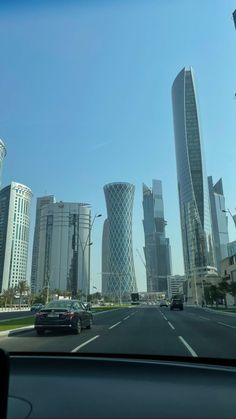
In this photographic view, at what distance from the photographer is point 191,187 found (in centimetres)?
14575

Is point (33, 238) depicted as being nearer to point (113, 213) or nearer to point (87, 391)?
point (113, 213)

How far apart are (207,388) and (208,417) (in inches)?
30.6

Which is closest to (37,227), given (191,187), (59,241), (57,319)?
(59,241)

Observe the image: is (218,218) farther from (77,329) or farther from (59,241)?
(77,329)

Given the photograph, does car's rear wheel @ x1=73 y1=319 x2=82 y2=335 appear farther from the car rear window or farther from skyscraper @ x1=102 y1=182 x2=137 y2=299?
skyscraper @ x1=102 y1=182 x2=137 y2=299

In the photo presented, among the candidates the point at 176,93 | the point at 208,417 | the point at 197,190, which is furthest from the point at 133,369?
the point at 176,93

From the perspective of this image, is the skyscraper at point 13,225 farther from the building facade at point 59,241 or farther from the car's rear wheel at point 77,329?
the car's rear wheel at point 77,329

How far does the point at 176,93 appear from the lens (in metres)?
178

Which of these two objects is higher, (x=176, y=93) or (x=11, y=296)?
(x=176, y=93)

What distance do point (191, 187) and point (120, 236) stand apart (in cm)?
3605

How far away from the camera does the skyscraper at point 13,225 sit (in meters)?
88.3

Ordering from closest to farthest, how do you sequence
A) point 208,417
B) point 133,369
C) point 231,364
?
1. point 208,417
2. point 133,369
3. point 231,364

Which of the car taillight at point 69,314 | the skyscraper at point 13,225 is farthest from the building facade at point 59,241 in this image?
the car taillight at point 69,314

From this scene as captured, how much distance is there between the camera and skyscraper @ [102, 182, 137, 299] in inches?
4665
